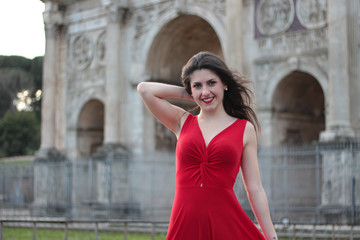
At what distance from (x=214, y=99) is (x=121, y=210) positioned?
1916 cm

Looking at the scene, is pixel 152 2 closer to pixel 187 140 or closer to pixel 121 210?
pixel 121 210

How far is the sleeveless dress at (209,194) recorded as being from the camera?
9.82ft

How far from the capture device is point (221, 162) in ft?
10.0

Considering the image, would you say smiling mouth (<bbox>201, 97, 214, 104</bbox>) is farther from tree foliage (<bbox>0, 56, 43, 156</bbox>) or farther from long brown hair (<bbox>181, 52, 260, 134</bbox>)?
tree foliage (<bbox>0, 56, 43, 156</bbox>)

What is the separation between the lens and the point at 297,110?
20562 millimetres

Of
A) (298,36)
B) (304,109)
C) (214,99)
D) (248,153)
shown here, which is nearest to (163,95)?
(214,99)

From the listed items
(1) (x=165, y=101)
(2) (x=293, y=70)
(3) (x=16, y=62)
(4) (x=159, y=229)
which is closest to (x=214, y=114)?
(1) (x=165, y=101)

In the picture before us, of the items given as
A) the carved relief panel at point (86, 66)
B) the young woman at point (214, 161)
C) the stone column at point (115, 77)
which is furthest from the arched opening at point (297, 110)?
the young woman at point (214, 161)

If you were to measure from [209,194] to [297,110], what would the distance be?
58.8 feet

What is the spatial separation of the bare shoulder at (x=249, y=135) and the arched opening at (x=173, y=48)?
769 inches

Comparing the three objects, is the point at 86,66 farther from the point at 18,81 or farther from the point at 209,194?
the point at 18,81

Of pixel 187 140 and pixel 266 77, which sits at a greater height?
pixel 266 77

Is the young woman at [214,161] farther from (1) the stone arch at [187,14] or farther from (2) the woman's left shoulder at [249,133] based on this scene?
(1) the stone arch at [187,14]

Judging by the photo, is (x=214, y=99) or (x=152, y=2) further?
(x=152, y=2)
